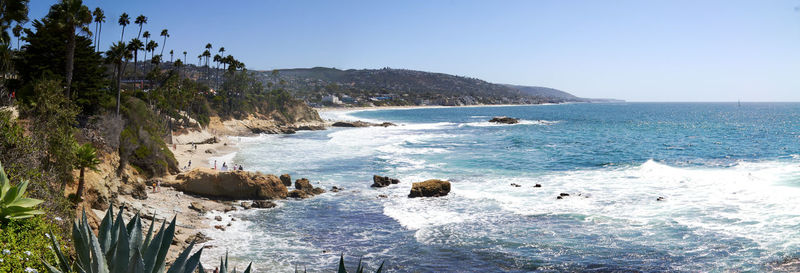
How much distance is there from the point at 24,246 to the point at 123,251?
199 inches

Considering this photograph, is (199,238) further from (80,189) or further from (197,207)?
Result: (197,207)

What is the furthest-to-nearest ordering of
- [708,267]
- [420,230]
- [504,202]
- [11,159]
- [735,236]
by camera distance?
[504,202] < [420,230] < [735,236] < [708,267] < [11,159]

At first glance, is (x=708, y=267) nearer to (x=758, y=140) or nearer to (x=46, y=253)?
(x=46, y=253)

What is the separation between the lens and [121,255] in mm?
5395

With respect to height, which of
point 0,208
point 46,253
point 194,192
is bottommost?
point 194,192

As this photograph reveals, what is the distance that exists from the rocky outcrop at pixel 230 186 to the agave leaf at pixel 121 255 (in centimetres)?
2057

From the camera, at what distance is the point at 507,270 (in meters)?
15.7

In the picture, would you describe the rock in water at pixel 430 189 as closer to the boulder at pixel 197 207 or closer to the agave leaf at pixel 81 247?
the boulder at pixel 197 207

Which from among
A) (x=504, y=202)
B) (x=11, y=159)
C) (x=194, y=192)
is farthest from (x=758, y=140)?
(x=11, y=159)

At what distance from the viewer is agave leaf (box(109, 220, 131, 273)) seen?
5379mm

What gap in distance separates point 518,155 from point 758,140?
34.8 meters

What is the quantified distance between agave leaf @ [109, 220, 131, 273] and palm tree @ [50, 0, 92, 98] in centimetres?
2346

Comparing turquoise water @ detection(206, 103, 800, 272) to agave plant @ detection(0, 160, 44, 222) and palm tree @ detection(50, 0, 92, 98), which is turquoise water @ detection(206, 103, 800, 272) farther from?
palm tree @ detection(50, 0, 92, 98)

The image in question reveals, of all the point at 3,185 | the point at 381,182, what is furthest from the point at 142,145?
the point at 3,185
